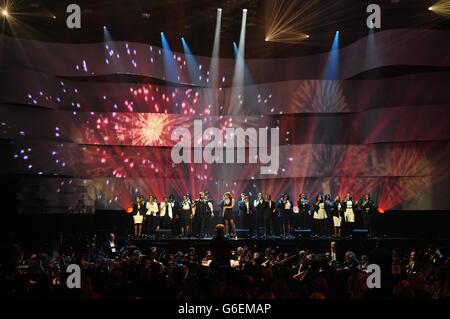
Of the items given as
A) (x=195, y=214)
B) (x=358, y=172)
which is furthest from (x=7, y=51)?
(x=358, y=172)

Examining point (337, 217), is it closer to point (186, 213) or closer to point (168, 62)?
point (186, 213)

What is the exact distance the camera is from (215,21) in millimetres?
21281

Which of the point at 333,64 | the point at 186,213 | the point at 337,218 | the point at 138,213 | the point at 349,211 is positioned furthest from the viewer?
the point at 333,64

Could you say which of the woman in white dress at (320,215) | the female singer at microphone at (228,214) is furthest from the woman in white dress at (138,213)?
the woman in white dress at (320,215)

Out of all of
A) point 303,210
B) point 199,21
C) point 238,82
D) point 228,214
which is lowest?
point 228,214

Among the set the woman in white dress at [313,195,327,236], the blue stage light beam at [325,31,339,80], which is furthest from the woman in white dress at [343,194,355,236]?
the blue stage light beam at [325,31,339,80]

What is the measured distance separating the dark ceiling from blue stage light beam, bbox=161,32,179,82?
0.25 m

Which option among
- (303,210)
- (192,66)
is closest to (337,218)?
(303,210)

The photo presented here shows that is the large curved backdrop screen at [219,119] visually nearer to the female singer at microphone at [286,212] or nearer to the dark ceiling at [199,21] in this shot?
the dark ceiling at [199,21]

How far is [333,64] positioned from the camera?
22.1 m

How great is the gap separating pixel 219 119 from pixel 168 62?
3095mm

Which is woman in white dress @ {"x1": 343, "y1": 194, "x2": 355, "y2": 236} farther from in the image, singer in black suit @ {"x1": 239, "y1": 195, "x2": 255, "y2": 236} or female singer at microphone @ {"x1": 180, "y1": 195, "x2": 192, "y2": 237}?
female singer at microphone @ {"x1": 180, "y1": 195, "x2": 192, "y2": 237}
